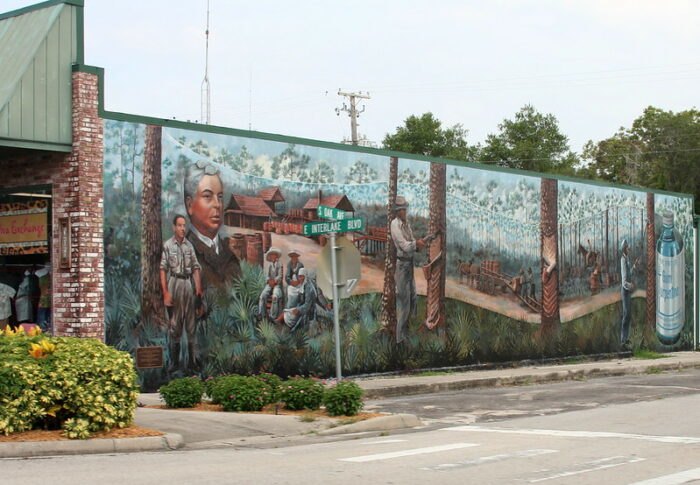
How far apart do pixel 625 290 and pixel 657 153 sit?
39.7m

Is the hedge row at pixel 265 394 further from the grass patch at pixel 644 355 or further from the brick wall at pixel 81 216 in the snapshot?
the grass patch at pixel 644 355

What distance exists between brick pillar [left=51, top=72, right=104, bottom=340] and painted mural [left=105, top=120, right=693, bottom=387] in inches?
9.2

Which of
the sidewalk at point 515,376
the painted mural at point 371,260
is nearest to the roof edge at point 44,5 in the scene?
the painted mural at point 371,260

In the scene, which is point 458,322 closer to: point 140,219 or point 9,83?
point 140,219

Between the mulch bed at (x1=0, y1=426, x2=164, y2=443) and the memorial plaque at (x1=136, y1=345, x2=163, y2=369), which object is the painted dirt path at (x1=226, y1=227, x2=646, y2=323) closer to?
the memorial plaque at (x1=136, y1=345, x2=163, y2=369)

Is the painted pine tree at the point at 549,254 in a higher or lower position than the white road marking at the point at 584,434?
higher

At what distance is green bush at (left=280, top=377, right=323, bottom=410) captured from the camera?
15.6 meters

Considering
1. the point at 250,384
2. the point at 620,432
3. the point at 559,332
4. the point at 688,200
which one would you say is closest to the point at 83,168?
the point at 250,384

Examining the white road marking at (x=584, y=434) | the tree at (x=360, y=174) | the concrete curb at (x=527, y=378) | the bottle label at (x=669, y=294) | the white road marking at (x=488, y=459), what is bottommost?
the concrete curb at (x=527, y=378)

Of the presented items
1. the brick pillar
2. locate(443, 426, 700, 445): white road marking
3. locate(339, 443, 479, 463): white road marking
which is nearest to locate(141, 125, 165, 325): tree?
the brick pillar

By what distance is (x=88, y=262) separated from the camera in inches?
705

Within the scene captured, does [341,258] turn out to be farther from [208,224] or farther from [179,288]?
[208,224]

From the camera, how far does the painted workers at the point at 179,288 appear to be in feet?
62.5

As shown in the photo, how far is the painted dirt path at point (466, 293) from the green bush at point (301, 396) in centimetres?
475
